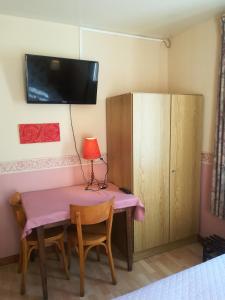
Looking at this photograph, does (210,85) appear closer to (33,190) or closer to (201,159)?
(201,159)

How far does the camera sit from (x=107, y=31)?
9.14 feet

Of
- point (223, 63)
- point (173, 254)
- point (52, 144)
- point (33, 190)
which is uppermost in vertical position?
point (223, 63)

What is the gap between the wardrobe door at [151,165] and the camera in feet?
7.88

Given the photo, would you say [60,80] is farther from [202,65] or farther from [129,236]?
[129,236]

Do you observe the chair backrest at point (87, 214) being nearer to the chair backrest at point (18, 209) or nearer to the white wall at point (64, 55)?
the chair backrest at point (18, 209)

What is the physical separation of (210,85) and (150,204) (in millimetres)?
1457

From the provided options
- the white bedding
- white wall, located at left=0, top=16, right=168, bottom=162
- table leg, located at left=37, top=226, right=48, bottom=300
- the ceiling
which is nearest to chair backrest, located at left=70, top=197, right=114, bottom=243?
table leg, located at left=37, top=226, right=48, bottom=300

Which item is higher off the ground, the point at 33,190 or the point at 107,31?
the point at 107,31

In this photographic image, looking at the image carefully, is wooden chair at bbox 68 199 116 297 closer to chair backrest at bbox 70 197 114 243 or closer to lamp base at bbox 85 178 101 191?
chair backrest at bbox 70 197 114 243

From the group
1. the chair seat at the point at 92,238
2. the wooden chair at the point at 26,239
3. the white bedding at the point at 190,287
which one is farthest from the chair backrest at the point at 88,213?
the white bedding at the point at 190,287

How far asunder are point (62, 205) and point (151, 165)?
100 centimetres

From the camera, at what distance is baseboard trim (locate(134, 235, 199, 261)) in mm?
2597

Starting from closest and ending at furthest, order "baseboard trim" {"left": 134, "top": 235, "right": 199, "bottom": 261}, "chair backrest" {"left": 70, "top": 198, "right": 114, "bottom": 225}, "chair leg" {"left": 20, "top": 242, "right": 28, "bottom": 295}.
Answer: "chair backrest" {"left": 70, "top": 198, "right": 114, "bottom": 225} < "chair leg" {"left": 20, "top": 242, "right": 28, "bottom": 295} < "baseboard trim" {"left": 134, "top": 235, "right": 199, "bottom": 261}

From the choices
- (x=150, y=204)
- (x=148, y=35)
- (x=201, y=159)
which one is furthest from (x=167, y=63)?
(x=150, y=204)
